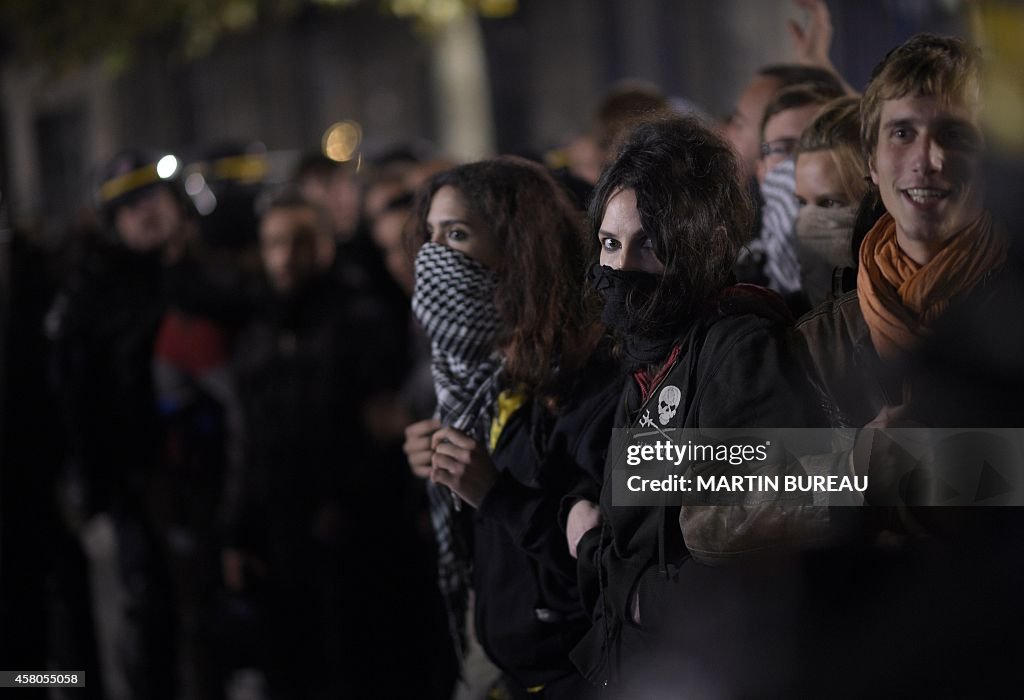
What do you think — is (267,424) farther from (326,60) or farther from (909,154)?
(326,60)

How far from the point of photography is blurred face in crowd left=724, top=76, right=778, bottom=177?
2.66 meters

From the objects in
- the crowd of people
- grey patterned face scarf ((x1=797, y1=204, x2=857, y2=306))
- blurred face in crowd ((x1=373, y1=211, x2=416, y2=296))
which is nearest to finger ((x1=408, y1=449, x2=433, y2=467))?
the crowd of people

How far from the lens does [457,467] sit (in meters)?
2.46

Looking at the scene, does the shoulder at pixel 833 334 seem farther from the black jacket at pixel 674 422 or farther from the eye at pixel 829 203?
the eye at pixel 829 203

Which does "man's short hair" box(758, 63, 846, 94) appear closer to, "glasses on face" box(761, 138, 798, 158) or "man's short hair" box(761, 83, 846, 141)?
"man's short hair" box(761, 83, 846, 141)

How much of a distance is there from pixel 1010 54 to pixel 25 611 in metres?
3.77

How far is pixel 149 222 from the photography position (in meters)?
4.89

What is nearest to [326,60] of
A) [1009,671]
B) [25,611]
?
[25,611]

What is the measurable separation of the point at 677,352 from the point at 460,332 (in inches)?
25.4

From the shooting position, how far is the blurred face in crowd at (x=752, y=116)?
266 cm

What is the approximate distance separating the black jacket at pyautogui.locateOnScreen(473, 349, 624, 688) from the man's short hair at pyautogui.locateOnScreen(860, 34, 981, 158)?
26.5 inches

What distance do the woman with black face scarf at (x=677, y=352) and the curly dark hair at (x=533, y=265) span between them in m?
0.29

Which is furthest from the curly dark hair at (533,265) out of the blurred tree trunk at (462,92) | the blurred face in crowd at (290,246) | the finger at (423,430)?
the blurred tree trunk at (462,92)

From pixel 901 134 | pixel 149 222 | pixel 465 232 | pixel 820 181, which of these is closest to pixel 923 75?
pixel 901 134
